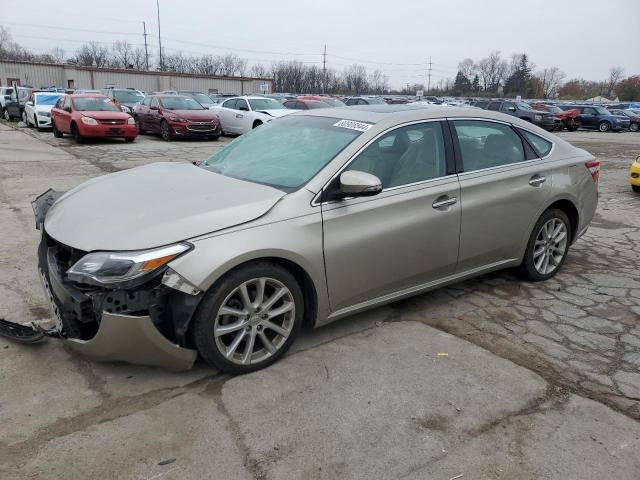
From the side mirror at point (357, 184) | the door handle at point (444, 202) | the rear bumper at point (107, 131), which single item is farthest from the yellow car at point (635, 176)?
the rear bumper at point (107, 131)

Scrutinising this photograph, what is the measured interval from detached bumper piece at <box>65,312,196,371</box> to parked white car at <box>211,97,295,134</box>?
51.3ft

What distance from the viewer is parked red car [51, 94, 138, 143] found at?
50.1ft

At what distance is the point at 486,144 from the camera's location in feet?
14.0

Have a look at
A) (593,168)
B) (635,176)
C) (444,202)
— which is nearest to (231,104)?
(635,176)

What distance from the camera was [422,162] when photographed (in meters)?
3.85

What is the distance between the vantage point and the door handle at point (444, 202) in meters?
3.78

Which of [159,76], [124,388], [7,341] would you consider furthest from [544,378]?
→ [159,76]

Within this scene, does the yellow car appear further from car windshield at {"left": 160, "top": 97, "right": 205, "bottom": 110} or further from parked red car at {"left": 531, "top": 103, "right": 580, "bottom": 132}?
parked red car at {"left": 531, "top": 103, "right": 580, "bottom": 132}

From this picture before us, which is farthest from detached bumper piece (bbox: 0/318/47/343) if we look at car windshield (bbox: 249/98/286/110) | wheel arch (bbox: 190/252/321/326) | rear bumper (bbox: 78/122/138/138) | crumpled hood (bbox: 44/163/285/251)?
car windshield (bbox: 249/98/286/110)

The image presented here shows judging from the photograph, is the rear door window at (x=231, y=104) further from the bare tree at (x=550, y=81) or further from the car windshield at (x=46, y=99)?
the bare tree at (x=550, y=81)

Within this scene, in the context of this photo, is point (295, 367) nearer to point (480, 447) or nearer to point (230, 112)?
point (480, 447)

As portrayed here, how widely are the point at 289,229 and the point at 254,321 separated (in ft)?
1.93

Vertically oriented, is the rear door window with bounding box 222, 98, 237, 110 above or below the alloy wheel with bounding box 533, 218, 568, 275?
above

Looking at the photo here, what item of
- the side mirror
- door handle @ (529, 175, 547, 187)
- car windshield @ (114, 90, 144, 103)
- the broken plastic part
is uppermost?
car windshield @ (114, 90, 144, 103)
